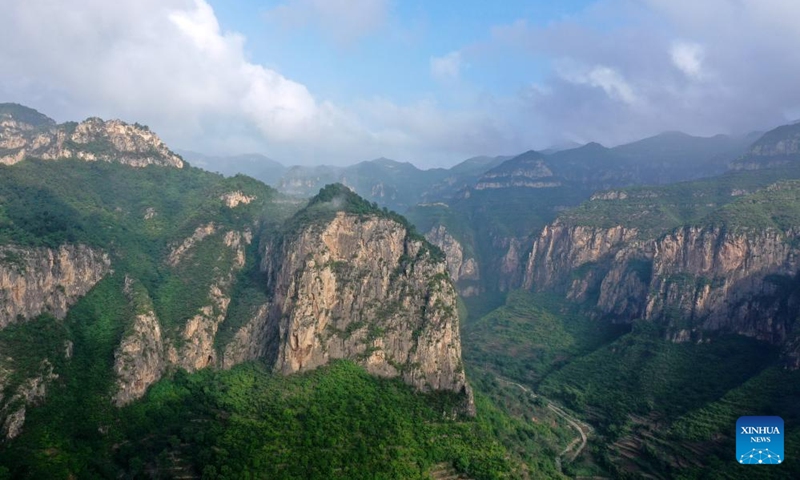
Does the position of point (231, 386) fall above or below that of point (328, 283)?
below

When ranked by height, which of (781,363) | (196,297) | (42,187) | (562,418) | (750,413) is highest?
(42,187)

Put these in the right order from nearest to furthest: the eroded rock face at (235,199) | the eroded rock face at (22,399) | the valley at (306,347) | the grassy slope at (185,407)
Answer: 1. the eroded rock face at (22,399)
2. the grassy slope at (185,407)
3. the valley at (306,347)
4. the eroded rock face at (235,199)

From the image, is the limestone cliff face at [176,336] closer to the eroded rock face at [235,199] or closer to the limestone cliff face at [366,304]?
the limestone cliff face at [366,304]

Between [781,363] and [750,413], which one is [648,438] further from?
[781,363]

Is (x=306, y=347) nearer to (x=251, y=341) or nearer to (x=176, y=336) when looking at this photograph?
(x=251, y=341)

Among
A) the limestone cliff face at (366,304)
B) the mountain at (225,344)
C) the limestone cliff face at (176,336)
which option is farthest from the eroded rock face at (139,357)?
the limestone cliff face at (366,304)

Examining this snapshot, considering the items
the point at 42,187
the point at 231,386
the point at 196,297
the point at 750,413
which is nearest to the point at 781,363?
the point at 750,413
